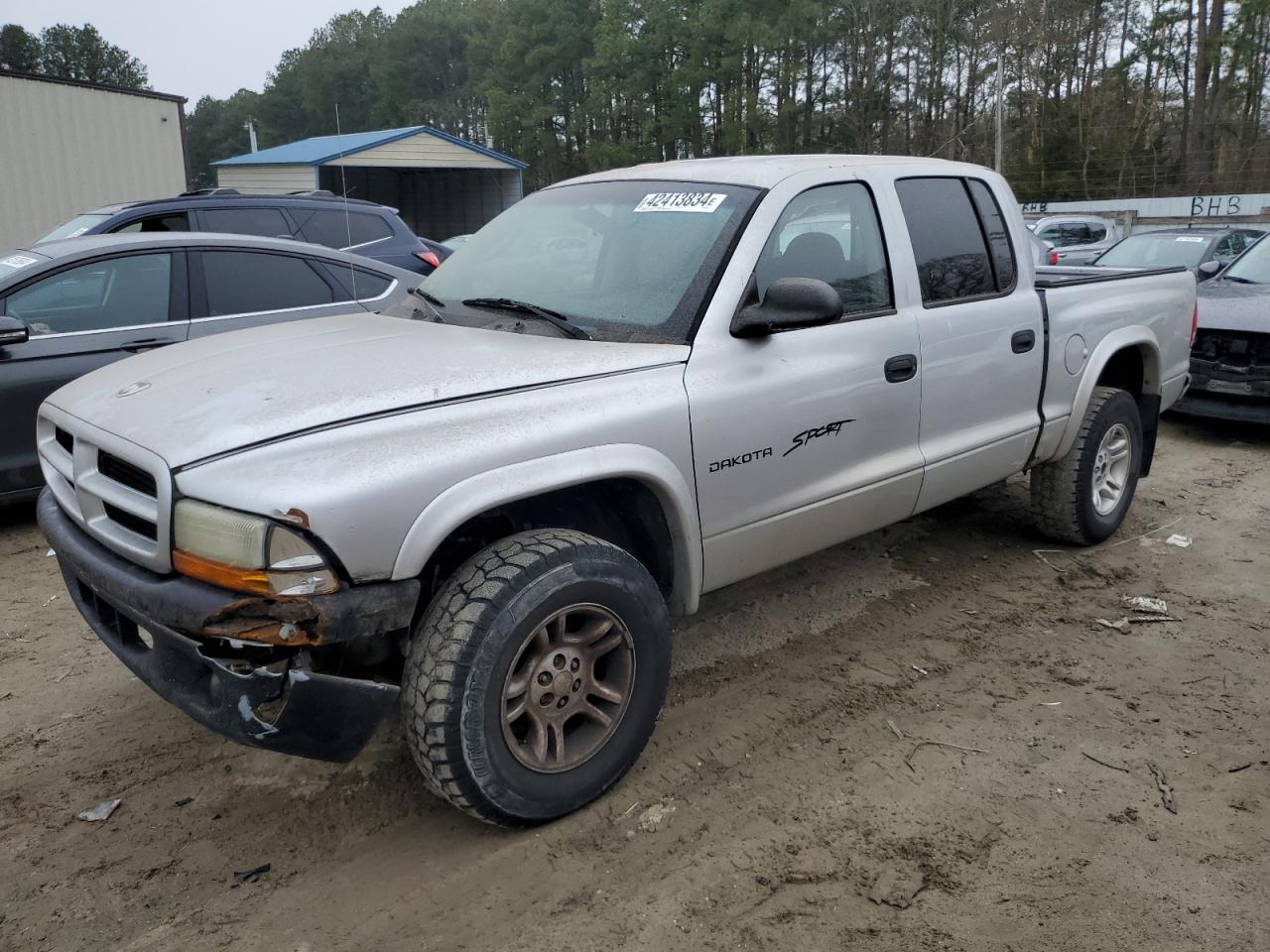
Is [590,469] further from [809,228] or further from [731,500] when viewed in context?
[809,228]

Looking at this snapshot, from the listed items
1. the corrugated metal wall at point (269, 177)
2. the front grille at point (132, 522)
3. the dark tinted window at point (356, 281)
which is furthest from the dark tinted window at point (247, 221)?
the corrugated metal wall at point (269, 177)

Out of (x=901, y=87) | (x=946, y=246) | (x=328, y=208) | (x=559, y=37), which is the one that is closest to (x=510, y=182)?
(x=901, y=87)

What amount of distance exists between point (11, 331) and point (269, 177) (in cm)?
2395

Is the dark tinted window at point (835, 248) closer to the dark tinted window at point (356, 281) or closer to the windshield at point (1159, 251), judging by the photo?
the dark tinted window at point (356, 281)

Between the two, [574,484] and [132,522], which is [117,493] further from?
[574,484]

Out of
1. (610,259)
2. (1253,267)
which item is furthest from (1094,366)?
(1253,267)

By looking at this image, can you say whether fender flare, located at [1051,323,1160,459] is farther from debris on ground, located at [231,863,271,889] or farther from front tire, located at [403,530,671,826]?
debris on ground, located at [231,863,271,889]

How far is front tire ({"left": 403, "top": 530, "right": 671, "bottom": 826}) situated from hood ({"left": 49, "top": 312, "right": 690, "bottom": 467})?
494 mm

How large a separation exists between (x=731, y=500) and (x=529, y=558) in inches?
32.5

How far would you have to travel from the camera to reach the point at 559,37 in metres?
52.6

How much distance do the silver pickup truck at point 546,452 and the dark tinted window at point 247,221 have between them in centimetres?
479

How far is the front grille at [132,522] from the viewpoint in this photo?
264 cm

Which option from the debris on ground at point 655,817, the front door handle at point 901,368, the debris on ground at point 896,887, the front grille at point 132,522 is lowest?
the debris on ground at point 896,887

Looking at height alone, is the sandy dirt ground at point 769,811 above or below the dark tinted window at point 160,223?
below
